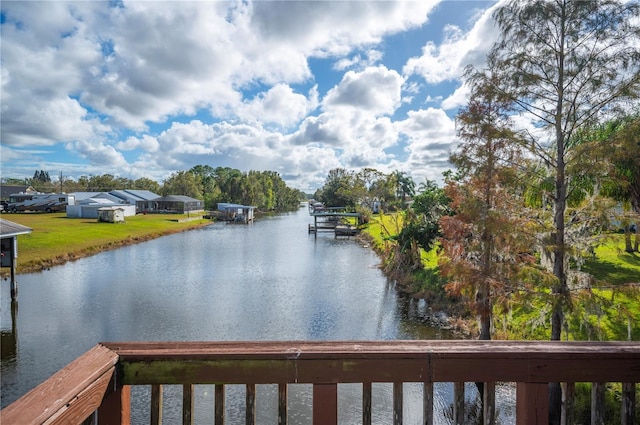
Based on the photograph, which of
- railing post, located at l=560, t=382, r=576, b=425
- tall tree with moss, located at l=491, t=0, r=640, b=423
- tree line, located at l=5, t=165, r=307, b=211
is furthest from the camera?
tree line, located at l=5, t=165, r=307, b=211

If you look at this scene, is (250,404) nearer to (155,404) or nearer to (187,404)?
(187,404)

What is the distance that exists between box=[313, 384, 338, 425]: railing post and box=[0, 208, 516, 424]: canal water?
6.81m

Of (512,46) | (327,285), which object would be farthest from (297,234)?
(512,46)

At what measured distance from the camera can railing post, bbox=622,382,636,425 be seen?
5.74ft

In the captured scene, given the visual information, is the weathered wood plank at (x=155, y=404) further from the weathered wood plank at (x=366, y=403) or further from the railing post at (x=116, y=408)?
the weathered wood plank at (x=366, y=403)

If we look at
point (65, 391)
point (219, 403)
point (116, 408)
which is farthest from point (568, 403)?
point (65, 391)

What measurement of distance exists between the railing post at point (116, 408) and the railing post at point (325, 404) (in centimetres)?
79

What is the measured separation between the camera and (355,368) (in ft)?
5.37

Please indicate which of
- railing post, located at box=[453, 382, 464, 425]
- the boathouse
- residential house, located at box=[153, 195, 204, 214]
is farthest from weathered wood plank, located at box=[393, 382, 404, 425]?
residential house, located at box=[153, 195, 204, 214]

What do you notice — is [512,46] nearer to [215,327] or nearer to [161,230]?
[215,327]

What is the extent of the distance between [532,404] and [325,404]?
911 millimetres

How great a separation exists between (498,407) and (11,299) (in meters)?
18.4

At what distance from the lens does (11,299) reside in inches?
629

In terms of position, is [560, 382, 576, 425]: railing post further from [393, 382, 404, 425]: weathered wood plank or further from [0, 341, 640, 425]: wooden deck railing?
[393, 382, 404, 425]: weathered wood plank
